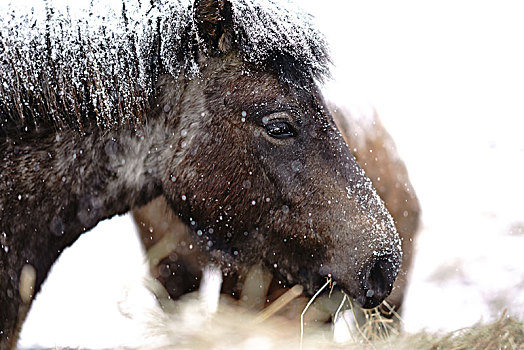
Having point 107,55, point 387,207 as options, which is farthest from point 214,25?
point 387,207

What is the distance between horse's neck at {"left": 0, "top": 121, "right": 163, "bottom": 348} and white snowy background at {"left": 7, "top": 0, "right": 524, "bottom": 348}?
0.39 metres

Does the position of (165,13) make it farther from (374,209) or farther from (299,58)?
(374,209)

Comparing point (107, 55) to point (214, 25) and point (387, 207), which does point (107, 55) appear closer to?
point (214, 25)

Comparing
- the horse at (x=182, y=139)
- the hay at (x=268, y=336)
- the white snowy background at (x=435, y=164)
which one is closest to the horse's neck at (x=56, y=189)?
the horse at (x=182, y=139)

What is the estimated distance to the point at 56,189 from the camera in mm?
1830

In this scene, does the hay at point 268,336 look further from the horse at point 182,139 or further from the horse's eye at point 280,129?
the horse's eye at point 280,129

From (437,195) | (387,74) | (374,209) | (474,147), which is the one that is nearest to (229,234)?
(374,209)

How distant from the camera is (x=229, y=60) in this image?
6.59 ft

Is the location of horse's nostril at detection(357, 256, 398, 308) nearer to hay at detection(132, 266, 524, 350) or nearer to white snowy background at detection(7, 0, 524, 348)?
hay at detection(132, 266, 524, 350)

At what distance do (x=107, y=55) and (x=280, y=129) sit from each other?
73cm

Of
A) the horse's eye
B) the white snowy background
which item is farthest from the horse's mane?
the white snowy background

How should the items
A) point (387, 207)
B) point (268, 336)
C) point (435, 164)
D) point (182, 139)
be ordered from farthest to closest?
point (435, 164) < point (387, 207) < point (182, 139) < point (268, 336)

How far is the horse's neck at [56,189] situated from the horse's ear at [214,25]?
1.43 feet

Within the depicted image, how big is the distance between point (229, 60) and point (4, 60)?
0.85 m
